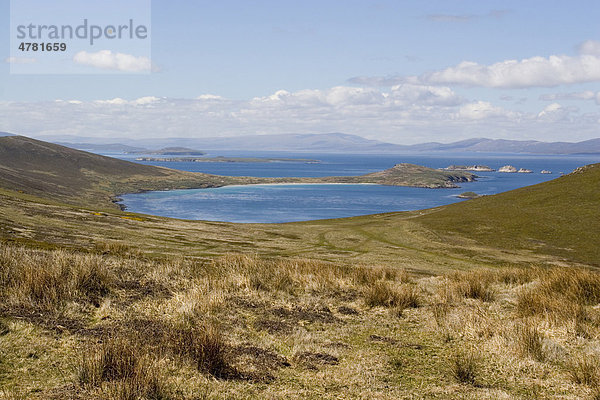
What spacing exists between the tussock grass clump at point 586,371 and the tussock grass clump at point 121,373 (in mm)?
7434

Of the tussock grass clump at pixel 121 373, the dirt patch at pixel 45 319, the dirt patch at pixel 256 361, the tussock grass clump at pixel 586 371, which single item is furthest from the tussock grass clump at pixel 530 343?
the dirt patch at pixel 45 319

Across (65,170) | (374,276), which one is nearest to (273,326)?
(374,276)

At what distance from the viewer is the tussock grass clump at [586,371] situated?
8125 millimetres

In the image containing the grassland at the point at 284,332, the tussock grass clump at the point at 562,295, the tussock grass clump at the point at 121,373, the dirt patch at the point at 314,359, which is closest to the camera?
the tussock grass clump at the point at 121,373

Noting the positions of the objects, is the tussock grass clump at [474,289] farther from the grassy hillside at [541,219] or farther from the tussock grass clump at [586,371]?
the grassy hillside at [541,219]

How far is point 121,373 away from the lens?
25.2 ft

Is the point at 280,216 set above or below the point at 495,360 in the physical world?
below

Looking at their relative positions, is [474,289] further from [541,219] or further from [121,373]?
[541,219]

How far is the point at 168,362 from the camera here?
8.85 m

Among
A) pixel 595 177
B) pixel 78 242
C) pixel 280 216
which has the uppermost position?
pixel 595 177

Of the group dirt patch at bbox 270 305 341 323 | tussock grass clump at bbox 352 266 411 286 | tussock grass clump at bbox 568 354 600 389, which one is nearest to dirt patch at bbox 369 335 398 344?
dirt patch at bbox 270 305 341 323

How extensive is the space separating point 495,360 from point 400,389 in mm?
2795

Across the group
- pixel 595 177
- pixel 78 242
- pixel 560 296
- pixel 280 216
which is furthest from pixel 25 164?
pixel 560 296

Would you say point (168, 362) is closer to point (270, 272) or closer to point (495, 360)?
point (495, 360)
